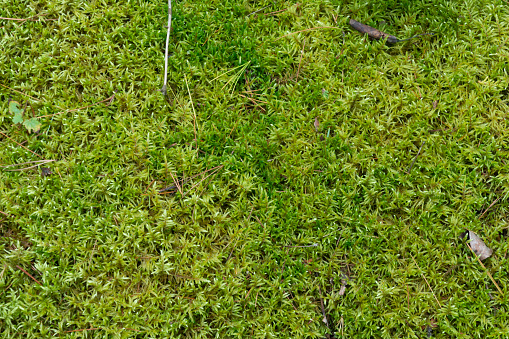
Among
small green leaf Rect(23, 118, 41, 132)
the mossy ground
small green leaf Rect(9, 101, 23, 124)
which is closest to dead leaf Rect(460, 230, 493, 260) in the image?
the mossy ground

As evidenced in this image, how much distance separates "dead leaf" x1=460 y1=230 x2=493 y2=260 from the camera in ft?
11.4

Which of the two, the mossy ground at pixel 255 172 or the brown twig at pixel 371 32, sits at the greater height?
the brown twig at pixel 371 32

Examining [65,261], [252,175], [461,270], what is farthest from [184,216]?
[461,270]

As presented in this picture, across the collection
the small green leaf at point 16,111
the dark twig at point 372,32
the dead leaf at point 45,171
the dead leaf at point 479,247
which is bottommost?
the dead leaf at point 479,247

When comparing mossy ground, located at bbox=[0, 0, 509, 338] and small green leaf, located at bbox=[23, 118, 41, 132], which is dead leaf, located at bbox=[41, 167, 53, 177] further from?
small green leaf, located at bbox=[23, 118, 41, 132]

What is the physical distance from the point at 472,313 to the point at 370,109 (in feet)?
6.72

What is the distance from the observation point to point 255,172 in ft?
11.9

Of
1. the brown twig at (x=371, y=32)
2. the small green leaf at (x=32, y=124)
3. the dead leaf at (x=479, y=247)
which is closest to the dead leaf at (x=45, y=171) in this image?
the small green leaf at (x=32, y=124)

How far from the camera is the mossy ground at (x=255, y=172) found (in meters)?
3.32

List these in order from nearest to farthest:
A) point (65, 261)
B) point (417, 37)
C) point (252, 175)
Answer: point (65, 261), point (252, 175), point (417, 37)

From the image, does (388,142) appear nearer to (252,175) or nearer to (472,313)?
(252,175)

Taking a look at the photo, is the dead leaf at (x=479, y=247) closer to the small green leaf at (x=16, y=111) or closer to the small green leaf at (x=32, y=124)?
the small green leaf at (x=32, y=124)

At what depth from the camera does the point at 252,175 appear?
3615 mm

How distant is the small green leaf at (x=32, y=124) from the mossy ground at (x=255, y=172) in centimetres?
6
